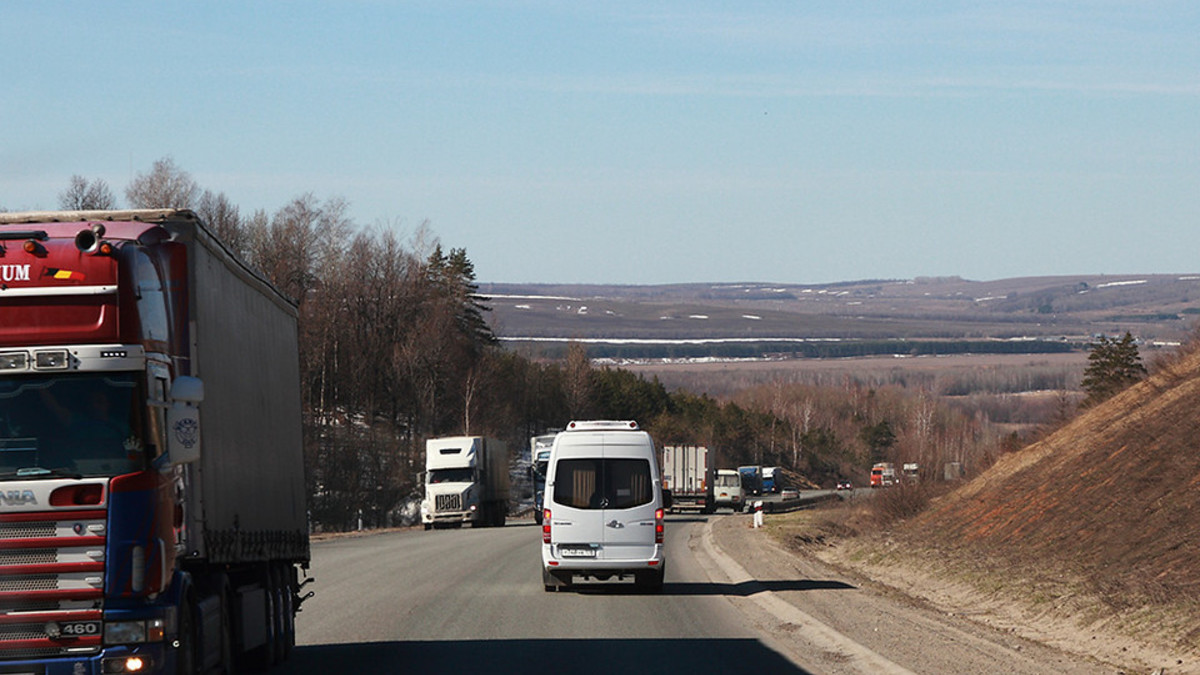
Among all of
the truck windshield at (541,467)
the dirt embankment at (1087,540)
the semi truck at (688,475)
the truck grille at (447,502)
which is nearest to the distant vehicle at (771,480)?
the semi truck at (688,475)

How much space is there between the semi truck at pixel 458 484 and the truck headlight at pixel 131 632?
1999 inches

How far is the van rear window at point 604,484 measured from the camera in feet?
77.7

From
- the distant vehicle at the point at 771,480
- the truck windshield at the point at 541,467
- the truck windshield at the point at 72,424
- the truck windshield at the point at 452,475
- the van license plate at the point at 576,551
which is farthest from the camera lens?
the distant vehicle at the point at 771,480

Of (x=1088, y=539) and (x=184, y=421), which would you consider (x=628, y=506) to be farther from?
(x=184, y=421)

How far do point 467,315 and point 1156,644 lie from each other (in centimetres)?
10885

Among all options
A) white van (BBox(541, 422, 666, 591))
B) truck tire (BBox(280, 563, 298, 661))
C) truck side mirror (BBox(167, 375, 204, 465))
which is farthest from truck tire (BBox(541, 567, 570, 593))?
truck side mirror (BBox(167, 375, 204, 465))

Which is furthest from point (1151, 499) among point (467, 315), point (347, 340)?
point (467, 315)

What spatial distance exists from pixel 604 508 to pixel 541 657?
8259mm

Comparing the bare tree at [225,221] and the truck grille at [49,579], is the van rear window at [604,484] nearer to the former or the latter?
the truck grille at [49,579]

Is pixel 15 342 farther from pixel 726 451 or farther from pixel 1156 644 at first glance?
pixel 726 451

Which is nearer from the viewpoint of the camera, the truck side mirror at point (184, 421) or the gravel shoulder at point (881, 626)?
the truck side mirror at point (184, 421)

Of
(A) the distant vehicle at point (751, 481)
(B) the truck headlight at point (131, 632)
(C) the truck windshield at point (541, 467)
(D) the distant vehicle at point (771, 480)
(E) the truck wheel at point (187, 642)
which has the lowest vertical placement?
(D) the distant vehicle at point (771, 480)

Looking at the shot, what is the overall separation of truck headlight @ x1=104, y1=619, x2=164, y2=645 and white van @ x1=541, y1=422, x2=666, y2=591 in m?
13.5

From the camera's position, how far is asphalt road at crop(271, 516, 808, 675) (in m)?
15.0
